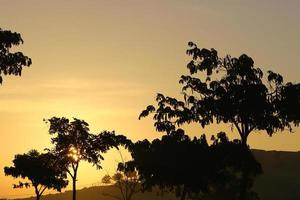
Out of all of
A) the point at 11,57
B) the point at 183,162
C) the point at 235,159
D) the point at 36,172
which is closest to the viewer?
the point at 11,57

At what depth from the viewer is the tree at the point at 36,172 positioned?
82188 mm

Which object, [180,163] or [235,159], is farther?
[180,163]

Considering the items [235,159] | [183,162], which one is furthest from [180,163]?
[235,159]

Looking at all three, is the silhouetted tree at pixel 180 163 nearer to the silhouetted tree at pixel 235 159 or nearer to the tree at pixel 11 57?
the silhouetted tree at pixel 235 159

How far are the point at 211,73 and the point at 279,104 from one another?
6.22 m

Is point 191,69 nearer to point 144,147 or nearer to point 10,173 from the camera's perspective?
point 144,147

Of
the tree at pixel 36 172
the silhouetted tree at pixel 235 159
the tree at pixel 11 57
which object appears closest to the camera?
the tree at pixel 11 57

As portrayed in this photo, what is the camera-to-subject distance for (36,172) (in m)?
84.4

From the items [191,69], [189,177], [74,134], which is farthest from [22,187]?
[191,69]

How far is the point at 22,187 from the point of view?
87.2 meters

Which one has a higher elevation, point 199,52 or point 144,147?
point 199,52

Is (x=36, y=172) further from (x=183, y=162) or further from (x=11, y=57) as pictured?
(x=11, y=57)

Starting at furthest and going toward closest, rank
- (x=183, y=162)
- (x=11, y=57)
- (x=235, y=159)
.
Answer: (x=183, y=162)
(x=235, y=159)
(x=11, y=57)

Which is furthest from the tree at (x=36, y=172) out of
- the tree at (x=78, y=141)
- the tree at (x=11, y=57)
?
the tree at (x=11, y=57)
